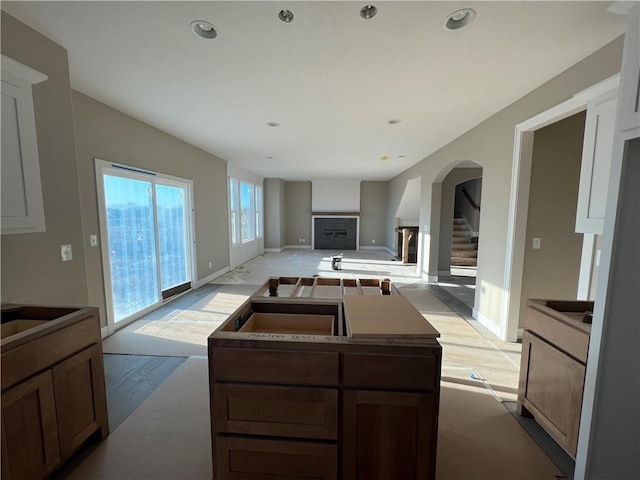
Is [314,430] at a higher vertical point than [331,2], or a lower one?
lower

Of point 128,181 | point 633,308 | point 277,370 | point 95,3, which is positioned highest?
point 95,3

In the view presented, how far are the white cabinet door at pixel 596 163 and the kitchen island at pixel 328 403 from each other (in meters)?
1.56

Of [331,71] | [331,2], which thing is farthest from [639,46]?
[331,71]

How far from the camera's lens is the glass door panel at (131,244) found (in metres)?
3.18

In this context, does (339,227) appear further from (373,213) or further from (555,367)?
(555,367)

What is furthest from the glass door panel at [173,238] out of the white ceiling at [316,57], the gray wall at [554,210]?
the gray wall at [554,210]

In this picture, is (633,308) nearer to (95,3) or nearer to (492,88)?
(492,88)

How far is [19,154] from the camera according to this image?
1651mm

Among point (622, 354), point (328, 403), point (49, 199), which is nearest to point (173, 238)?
point (49, 199)

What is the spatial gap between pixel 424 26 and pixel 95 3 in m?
1.95

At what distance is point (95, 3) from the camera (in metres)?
1.53

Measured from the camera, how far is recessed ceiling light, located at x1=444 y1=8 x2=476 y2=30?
5.13ft

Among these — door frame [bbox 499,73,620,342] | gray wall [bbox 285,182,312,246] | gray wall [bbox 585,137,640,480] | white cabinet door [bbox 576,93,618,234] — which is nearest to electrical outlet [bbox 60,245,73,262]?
gray wall [bbox 585,137,640,480]

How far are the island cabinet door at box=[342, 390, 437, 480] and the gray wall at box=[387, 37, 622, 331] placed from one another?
2508mm
